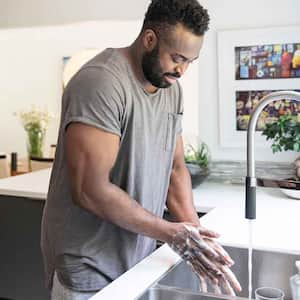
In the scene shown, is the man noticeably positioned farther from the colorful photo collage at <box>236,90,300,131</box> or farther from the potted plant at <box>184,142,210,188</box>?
the colorful photo collage at <box>236,90,300,131</box>

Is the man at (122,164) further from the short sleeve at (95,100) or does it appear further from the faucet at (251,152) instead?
the faucet at (251,152)

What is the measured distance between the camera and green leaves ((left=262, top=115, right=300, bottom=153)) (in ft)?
7.17

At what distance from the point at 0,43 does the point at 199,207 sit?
3.84m

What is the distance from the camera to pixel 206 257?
112 centimetres

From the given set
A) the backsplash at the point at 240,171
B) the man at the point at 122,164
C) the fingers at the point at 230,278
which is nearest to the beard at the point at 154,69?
the man at the point at 122,164

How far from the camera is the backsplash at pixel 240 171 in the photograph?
238cm

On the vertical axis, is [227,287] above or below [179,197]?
below

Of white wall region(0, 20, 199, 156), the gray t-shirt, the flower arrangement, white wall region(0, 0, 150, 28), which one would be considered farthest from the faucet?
white wall region(0, 20, 199, 156)

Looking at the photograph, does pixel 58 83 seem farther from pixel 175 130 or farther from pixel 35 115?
pixel 175 130

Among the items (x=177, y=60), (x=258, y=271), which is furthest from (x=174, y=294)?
(x=177, y=60)

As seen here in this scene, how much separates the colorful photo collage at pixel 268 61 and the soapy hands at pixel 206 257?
1400 millimetres

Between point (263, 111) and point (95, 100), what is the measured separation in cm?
135

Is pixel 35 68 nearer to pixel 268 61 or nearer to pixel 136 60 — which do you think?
pixel 268 61

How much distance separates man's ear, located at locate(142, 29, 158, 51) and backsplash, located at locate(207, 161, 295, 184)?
4.18 feet
